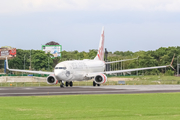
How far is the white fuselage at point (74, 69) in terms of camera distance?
192ft

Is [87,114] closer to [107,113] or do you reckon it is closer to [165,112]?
[107,113]

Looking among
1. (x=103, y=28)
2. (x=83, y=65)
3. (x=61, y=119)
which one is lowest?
(x=61, y=119)

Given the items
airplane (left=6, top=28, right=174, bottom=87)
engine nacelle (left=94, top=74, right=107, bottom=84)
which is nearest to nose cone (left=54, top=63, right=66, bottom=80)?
airplane (left=6, top=28, right=174, bottom=87)

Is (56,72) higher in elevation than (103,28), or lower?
lower

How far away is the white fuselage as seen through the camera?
58469 millimetres

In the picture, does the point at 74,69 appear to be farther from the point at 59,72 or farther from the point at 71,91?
the point at 71,91

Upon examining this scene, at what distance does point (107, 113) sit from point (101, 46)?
61931 mm

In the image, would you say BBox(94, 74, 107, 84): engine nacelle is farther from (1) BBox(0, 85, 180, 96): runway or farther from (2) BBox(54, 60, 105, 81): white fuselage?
(1) BBox(0, 85, 180, 96): runway

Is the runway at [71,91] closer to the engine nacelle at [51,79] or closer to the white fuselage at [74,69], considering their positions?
the white fuselage at [74,69]

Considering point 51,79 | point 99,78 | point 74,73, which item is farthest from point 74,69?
point 99,78

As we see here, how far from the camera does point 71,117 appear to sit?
65.9 feet

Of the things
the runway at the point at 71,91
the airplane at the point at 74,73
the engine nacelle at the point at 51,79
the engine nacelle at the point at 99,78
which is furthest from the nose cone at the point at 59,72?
the engine nacelle at the point at 99,78

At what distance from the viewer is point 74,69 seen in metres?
62.2

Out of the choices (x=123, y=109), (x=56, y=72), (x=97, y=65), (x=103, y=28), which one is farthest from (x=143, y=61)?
(x=123, y=109)
